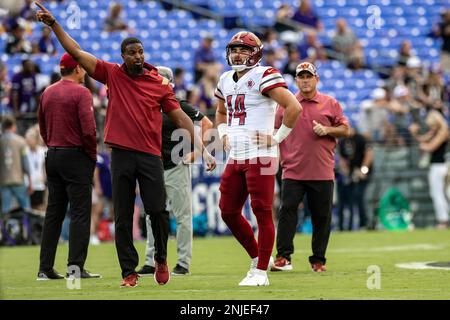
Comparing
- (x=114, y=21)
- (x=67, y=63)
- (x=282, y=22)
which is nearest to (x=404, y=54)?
(x=282, y=22)

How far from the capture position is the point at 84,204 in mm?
10305

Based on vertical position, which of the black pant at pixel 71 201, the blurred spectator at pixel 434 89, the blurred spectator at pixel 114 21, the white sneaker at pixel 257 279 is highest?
the blurred spectator at pixel 114 21

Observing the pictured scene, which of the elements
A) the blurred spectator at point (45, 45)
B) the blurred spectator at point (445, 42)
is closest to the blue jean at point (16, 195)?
the blurred spectator at point (45, 45)

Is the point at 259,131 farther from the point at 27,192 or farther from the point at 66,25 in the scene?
the point at 66,25

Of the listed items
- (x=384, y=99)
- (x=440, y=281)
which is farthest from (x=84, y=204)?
(x=384, y=99)

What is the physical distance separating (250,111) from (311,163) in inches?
89.3

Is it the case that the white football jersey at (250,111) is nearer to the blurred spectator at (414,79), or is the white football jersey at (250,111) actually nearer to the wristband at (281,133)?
the wristband at (281,133)

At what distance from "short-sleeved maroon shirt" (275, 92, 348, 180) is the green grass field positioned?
1027 mm

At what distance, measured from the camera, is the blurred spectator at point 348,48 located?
83.5 ft

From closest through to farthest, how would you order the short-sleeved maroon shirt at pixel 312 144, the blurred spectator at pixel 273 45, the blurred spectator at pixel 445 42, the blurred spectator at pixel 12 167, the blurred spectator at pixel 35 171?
the short-sleeved maroon shirt at pixel 312 144, the blurred spectator at pixel 12 167, the blurred spectator at pixel 35 171, the blurred spectator at pixel 273 45, the blurred spectator at pixel 445 42

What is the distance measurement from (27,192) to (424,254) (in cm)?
742

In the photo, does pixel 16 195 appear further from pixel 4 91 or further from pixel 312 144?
pixel 312 144

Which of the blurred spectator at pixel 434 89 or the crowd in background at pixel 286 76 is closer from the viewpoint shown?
the crowd in background at pixel 286 76

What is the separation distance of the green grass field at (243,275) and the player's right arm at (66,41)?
74.0 inches
